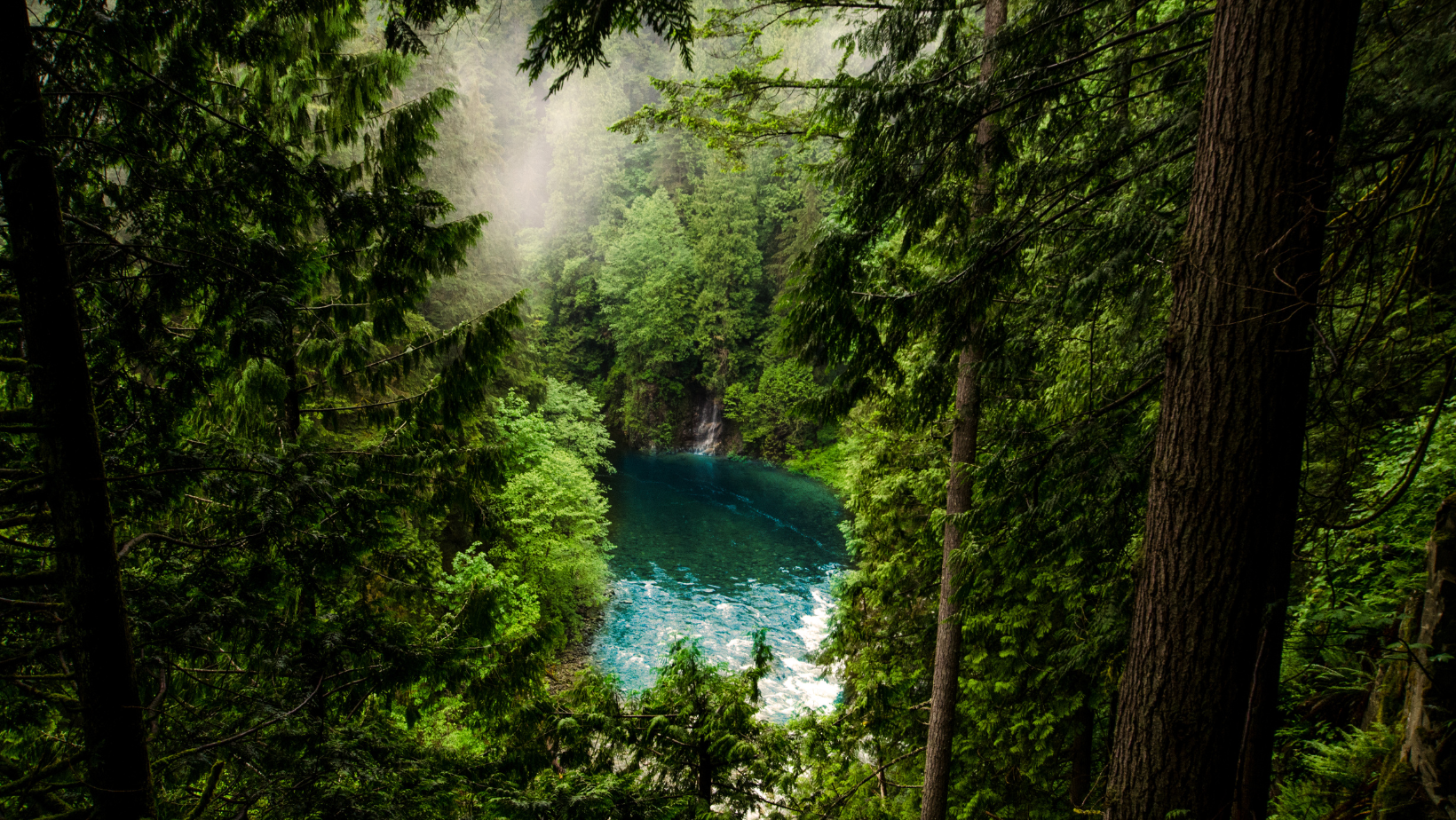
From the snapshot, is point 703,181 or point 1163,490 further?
point 703,181

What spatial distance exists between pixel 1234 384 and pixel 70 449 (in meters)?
3.97

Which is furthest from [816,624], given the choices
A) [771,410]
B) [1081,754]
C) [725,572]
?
[771,410]

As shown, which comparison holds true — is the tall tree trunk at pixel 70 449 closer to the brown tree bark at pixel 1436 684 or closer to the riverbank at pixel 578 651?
the brown tree bark at pixel 1436 684

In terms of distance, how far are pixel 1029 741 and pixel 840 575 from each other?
3.70 m

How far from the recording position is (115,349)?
2396 millimetres

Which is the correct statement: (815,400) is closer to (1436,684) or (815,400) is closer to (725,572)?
(1436,684)

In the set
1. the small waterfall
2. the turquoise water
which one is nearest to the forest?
the turquoise water

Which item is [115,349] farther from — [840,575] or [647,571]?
[647,571]

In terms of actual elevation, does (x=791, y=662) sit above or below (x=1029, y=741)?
below

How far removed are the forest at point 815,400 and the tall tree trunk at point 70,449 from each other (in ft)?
0.04

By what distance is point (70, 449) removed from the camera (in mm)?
1897

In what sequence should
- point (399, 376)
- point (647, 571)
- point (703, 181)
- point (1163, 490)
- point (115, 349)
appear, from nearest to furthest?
point (1163, 490) → point (115, 349) → point (399, 376) → point (647, 571) → point (703, 181)

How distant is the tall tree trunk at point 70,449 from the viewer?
178 centimetres

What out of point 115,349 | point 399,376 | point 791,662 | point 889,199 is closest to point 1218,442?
point 889,199
